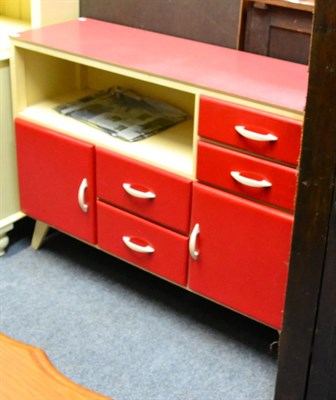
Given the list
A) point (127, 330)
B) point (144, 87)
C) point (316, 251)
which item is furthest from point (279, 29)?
point (127, 330)

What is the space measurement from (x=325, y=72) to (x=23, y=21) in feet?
4.98

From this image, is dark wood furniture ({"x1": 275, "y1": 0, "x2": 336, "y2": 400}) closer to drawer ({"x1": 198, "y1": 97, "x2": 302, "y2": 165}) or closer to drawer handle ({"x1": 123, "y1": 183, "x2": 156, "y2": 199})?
drawer ({"x1": 198, "y1": 97, "x2": 302, "y2": 165})

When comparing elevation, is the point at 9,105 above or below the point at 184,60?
below

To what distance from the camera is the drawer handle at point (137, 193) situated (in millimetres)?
1885

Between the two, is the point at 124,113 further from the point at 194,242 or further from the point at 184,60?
the point at 194,242

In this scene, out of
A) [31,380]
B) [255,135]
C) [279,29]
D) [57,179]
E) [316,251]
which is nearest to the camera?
[31,380]

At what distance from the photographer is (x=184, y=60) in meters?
1.89

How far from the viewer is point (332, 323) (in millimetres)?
1320

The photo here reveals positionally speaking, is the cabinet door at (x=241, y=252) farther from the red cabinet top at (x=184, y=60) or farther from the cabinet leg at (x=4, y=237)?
the cabinet leg at (x=4, y=237)

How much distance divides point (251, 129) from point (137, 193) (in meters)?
0.41

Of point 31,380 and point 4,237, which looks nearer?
point 31,380

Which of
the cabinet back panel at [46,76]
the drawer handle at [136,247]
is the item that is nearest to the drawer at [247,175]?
the drawer handle at [136,247]

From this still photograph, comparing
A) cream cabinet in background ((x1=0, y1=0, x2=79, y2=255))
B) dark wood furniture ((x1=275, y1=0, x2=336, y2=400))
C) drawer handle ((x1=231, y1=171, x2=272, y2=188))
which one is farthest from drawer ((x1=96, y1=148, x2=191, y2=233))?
dark wood furniture ((x1=275, y1=0, x2=336, y2=400))

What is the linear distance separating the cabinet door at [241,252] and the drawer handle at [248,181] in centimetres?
5
